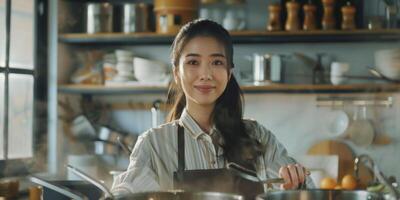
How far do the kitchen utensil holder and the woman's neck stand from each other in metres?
2.00

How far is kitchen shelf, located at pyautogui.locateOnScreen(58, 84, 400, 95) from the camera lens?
3.36 m

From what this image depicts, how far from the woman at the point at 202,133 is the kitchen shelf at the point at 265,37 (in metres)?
1.70

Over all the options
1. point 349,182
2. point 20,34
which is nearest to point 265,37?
point 349,182

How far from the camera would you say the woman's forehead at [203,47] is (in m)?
1.61

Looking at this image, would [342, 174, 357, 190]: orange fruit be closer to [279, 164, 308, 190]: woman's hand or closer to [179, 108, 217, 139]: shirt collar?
[179, 108, 217, 139]: shirt collar

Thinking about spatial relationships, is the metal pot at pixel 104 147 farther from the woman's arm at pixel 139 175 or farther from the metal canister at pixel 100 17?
the woman's arm at pixel 139 175

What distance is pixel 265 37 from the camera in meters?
3.39

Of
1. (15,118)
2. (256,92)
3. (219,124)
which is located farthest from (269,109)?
(219,124)

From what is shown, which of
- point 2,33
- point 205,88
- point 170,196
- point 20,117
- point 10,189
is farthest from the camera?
point 20,117

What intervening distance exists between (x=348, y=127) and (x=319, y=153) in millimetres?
209

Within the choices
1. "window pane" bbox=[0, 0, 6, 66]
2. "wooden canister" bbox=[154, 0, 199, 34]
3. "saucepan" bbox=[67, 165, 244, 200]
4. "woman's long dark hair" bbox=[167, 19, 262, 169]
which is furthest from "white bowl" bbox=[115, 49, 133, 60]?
"saucepan" bbox=[67, 165, 244, 200]

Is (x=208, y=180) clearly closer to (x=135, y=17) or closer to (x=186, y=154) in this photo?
(x=186, y=154)

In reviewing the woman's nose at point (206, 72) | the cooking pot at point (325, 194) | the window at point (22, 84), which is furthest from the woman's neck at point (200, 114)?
the window at point (22, 84)

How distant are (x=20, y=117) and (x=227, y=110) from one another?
6.05 feet
